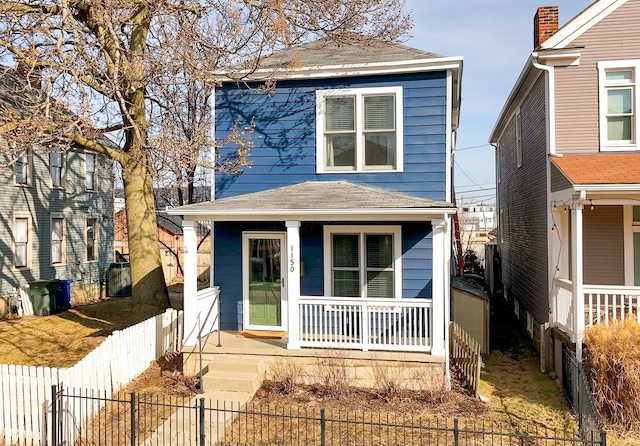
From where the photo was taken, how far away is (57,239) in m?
19.8

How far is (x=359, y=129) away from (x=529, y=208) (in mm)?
5987

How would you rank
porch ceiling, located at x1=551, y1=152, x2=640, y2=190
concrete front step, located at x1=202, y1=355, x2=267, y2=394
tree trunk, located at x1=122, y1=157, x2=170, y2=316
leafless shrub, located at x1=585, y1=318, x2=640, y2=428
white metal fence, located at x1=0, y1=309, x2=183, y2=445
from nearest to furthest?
leafless shrub, located at x1=585, y1=318, x2=640, y2=428 < white metal fence, located at x1=0, y1=309, x2=183, y2=445 < concrete front step, located at x1=202, y1=355, x2=267, y2=394 < porch ceiling, located at x1=551, y1=152, x2=640, y2=190 < tree trunk, located at x1=122, y1=157, x2=170, y2=316

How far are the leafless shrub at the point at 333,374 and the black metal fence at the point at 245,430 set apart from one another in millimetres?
722

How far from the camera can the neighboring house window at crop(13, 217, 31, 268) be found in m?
17.6

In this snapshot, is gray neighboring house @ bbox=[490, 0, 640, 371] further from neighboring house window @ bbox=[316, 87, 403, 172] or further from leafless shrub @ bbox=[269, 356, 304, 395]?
leafless shrub @ bbox=[269, 356, 304, 395]

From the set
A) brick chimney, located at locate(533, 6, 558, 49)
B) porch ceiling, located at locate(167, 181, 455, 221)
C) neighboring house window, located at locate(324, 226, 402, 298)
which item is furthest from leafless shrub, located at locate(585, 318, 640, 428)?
brick chimney, located at locate(533, 6, 558, 49)

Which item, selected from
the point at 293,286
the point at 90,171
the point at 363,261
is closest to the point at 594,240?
the point at 363,261

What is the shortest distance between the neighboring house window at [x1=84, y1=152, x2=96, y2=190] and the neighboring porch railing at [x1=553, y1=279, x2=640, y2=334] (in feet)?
65.0

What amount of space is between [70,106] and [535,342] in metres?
12.4

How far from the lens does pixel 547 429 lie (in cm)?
730

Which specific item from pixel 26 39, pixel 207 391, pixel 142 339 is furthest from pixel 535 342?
pixel 26 39

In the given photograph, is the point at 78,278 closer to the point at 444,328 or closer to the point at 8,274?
the point at 8,274

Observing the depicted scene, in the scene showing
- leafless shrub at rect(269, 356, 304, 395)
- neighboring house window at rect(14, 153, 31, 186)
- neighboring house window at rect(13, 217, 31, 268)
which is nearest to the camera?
leafless shrub at rect(269, 356, 304, 395)

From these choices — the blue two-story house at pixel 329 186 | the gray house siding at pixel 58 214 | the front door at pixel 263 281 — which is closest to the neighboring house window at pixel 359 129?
the blue two-story house at pixel 329 186
